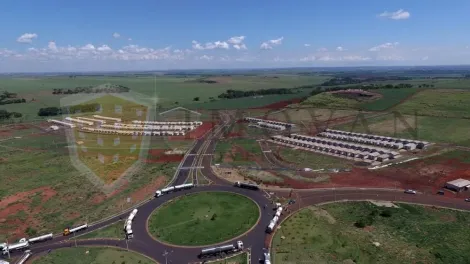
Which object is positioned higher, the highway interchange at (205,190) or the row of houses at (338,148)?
the row of houses at (338,148)

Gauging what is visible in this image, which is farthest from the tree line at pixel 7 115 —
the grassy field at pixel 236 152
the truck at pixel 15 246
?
the truck at pixel 15 246

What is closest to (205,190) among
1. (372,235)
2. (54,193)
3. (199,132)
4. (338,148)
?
(54,193)

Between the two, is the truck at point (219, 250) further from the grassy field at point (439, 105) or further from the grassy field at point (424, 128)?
the grassy field at point (439, 105)

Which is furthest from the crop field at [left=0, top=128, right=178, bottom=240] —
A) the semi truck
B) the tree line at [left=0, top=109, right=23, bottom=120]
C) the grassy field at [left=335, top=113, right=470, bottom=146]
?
the tree line at [left=0, top=109, right=23, bottom=120]

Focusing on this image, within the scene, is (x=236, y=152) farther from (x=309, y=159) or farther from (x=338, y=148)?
(x=338, y=148)

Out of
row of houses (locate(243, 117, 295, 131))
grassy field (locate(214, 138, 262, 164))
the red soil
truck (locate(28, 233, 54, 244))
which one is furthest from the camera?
row of houses (locate(243, 117, 295, 131))

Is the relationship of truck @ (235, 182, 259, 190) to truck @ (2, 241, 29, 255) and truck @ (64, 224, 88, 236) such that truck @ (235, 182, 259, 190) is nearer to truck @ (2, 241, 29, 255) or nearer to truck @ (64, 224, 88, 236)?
truck @ (64, 224, 88, 236)

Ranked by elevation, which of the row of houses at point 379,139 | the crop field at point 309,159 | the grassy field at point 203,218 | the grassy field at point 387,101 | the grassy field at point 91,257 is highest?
the grassy field at point 387,101
